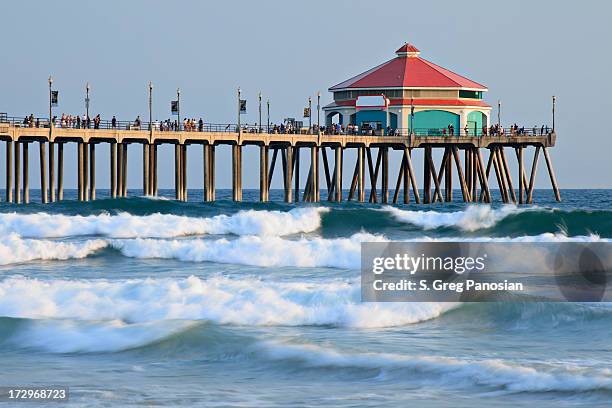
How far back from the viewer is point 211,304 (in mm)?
24406

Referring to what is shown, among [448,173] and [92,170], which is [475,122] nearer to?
[448,173]

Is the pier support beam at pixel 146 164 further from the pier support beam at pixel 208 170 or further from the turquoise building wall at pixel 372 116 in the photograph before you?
the turquoise building wall at pixel 372 116

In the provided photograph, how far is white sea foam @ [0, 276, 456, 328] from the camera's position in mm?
23312

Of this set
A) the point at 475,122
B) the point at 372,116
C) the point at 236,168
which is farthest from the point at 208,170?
the point at 475,122

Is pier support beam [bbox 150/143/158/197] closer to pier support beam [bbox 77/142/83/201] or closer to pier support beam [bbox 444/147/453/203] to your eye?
pier support beam [bbox 77/142/83/201]

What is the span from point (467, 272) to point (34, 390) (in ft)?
51.7

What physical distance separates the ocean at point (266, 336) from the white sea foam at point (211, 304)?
0.04 m

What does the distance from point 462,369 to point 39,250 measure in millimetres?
19727

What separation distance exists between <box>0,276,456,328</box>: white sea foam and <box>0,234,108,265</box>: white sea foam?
804 cm

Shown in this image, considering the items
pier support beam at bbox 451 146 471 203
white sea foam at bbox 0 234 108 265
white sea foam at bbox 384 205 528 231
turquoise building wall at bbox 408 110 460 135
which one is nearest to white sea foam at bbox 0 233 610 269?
white sea foam at bbox 0 234 108 265

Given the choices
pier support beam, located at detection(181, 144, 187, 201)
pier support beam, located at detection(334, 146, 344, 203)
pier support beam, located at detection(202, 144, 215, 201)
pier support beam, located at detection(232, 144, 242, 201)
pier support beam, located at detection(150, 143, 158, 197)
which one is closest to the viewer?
pier support beam, located at detection(150, 143, 158, 197)

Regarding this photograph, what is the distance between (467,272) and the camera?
31156 mm

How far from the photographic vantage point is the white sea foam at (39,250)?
34.7m

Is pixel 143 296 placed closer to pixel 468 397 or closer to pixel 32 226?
pixel 468 397
